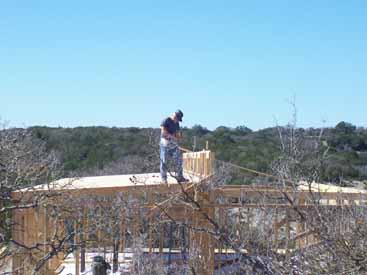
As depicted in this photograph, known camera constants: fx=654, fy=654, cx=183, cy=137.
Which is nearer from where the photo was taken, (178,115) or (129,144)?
(178,115)

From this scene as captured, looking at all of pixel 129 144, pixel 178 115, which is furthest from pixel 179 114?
pixel 129 144

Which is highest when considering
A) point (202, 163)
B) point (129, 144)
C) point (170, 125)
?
point (170, 125)

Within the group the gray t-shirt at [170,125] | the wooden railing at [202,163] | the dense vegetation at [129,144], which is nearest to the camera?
the wooden railing at [202,163]

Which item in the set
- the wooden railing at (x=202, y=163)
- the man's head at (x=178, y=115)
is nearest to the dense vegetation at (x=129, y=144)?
the wooden railing at (x=202, y=163)

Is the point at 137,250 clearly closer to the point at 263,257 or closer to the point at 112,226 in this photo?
the point at 112,226

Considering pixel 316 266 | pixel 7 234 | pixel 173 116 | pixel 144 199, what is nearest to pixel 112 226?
pixel 144 199

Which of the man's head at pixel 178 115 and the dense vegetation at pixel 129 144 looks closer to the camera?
the man's head at pixel 178 115

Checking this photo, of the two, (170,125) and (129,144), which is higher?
(170,125)

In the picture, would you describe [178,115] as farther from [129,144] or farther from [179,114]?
[129,144]

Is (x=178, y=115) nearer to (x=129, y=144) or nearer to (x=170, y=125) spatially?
(x=170, y=125)

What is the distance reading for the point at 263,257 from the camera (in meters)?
4.19

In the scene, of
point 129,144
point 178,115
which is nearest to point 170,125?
point 178,115

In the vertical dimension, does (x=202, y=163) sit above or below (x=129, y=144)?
below

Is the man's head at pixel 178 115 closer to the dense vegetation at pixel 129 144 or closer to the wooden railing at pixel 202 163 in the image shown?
the wooden railing at pixel 202 163
